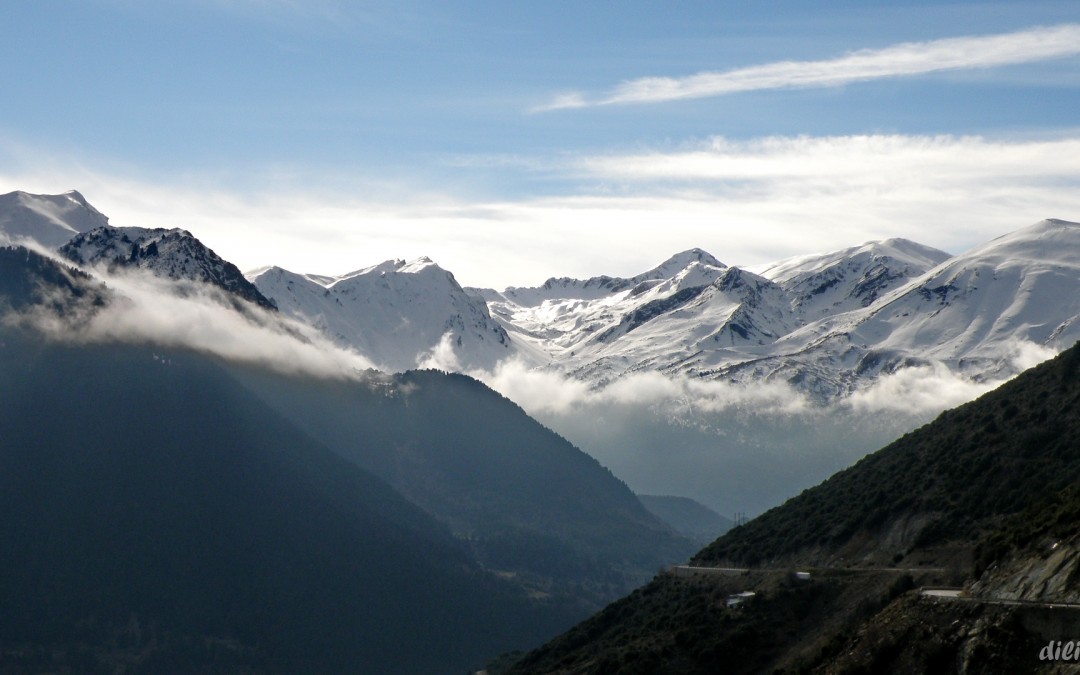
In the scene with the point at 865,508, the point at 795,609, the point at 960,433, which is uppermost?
the point at 960,433

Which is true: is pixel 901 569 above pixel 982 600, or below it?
below

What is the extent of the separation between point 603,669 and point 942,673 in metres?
42.5

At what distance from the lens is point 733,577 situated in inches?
4456

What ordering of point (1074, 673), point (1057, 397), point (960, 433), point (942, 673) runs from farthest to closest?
1. point (960, 433)
2. point (1057, 397)
3. point (942, 673)
4. point (1074, 673)

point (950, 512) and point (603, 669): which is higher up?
point (950, 512)

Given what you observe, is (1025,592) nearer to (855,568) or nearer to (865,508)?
(855,568)

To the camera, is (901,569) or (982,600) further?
(901,569)

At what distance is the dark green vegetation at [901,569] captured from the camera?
64438 millimetres

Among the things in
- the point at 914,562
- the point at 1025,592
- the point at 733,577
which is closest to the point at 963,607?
the point at 1025,592

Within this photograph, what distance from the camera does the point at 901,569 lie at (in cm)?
9275

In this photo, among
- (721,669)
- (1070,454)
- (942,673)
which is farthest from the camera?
(1070,454)

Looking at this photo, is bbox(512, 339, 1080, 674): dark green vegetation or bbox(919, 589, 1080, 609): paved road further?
bbox(512, 339, 1080, 674): dark green vegetation

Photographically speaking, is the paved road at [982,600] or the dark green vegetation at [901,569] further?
the dark green vegetation at [901,569]

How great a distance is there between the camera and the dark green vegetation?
2537 inches
